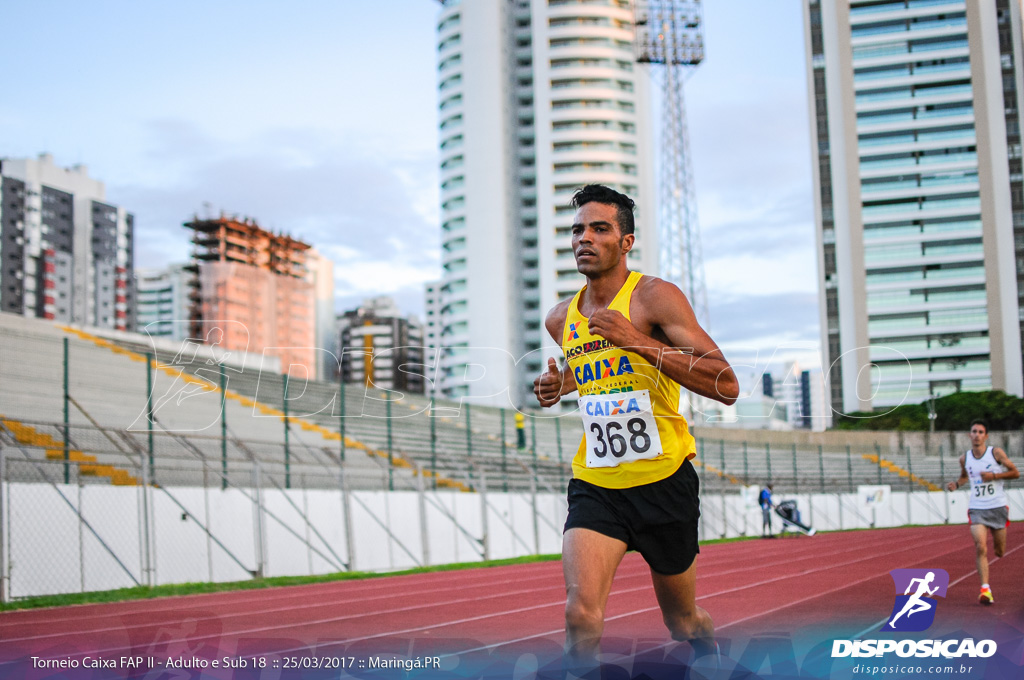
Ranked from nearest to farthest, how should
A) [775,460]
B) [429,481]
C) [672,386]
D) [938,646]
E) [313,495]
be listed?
[672,386], [938,646], [313,495], [429,481], [775,460]

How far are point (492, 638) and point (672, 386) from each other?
455 cm

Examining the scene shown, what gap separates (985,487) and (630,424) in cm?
661

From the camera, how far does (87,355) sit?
19.5 m

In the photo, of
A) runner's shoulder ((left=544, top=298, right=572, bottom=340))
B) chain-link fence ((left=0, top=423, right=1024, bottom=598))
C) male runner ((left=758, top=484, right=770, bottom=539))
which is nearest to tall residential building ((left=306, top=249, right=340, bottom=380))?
male runner ((left=758, top=484, right=770, bottom=539))

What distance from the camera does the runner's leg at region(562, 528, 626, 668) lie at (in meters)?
4.36

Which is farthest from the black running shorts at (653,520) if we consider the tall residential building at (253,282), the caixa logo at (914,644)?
the tall residential building at (253,282)

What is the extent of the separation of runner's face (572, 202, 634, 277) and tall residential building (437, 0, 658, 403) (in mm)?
88949

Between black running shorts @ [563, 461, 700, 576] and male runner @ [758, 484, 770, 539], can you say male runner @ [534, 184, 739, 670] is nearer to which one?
black running shorts @ [563, 461, 700, 576]

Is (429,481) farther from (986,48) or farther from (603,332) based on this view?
(986,48)

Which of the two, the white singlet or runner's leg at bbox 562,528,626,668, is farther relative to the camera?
the white singlet

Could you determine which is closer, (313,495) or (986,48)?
(313,495)

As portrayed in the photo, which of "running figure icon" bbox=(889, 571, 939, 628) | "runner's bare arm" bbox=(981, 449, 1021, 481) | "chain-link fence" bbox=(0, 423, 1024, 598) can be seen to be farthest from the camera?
"chain-link fence" bbox=(0, 423, 1024, 598)

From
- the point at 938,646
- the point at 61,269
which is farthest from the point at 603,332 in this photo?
the point at 61,269

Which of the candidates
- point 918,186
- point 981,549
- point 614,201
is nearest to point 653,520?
point 614,201
